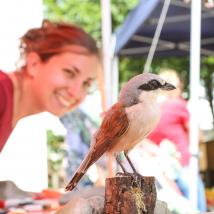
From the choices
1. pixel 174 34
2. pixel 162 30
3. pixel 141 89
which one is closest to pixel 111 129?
pixel 141 89

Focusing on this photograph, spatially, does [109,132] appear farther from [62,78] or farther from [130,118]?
[62,78]

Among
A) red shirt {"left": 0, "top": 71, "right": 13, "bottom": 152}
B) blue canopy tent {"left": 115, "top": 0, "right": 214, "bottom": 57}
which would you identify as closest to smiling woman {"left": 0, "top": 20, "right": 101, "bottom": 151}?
red shirt {"left": 0, "top": 71, "right": 13, "bottom": 152}

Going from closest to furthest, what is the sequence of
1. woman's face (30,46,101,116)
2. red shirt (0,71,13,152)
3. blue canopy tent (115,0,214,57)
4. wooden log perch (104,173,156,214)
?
wooden log perch (104,173,156,214) → red shirt (0,71,13,152) → woman's face (30,46,101,116) → blue canopy tent (115,0,214,57)

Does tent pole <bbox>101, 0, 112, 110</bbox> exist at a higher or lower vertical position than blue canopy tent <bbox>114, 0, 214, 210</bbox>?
lower

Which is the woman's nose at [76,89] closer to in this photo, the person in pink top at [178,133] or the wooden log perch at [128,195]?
the person in pink top at [178,133]

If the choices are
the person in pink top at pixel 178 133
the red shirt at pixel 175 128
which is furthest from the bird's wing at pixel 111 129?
the red shirt at pixel 175 128

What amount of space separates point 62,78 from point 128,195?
1628mm

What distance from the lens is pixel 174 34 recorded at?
512 cm

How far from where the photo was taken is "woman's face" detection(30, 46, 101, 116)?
11.6ft

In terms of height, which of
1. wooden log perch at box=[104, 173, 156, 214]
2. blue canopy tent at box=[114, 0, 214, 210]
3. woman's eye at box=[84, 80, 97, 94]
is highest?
blue canopy tent at box=[114, 0, 214, 210]

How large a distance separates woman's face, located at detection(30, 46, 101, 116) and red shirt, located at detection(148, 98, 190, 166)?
801 millimetres

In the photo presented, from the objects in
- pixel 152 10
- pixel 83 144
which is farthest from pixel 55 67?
pixel 152 10

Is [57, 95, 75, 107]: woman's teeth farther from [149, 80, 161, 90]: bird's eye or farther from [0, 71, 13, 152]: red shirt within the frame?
[149, 80, 161, 90]: bird's eye

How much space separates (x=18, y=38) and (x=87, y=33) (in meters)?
0.46
